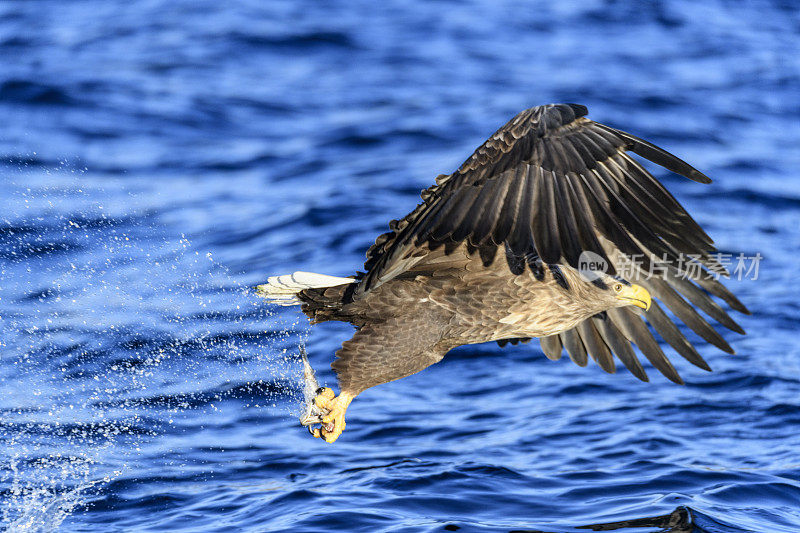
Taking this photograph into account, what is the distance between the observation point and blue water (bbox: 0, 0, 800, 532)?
5.20m

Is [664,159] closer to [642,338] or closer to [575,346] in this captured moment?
[642,338]

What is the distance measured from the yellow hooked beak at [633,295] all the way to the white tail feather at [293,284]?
3.70ft

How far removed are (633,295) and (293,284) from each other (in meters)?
1.44

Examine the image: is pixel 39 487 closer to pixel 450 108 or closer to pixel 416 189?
pixel 416 189

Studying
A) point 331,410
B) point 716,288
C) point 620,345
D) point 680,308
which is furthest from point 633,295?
point 331,410

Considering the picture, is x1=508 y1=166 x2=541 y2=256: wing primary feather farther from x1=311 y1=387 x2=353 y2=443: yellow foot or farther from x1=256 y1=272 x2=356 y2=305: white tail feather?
x1=311 y1=387 x2=353 y2=443: yellow foot

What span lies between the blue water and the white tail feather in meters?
1.07

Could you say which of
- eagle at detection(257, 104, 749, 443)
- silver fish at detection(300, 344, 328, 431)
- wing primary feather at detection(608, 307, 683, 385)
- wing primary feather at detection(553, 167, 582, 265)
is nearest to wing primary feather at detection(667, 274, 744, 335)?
eagle at detection(257, 104, 749, 443)

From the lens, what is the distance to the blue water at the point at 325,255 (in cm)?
520

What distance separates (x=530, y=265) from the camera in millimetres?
4250

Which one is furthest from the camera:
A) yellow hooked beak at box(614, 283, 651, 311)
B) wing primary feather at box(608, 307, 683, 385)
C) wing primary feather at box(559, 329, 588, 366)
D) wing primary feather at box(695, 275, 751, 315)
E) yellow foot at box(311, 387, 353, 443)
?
wing primary feather at box(559, 329, 588, 366)

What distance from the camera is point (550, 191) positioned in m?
3.67

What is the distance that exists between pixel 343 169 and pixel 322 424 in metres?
5.42

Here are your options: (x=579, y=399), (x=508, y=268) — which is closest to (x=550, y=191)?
(x=508, y=268)
